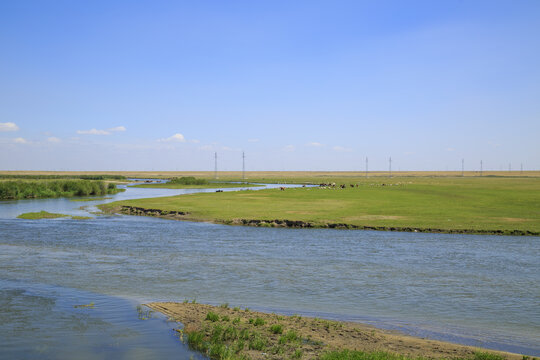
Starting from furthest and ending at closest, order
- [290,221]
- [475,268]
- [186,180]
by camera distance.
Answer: [186,180] → [290,221] → [475,268]

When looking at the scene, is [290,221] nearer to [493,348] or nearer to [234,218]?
[234,218]

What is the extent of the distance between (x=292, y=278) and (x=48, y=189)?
76.0 metres

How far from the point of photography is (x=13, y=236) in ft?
109

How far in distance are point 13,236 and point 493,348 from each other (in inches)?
1298

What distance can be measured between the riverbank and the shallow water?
34.6 inches

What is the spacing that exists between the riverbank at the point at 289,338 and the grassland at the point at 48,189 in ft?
247

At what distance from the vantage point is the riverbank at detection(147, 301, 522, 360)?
444 inches

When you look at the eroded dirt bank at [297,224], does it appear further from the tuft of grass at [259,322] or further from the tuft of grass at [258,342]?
the tuft of grass at [258,342]

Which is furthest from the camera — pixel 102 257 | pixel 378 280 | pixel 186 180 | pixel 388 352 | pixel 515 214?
pixel 186 180

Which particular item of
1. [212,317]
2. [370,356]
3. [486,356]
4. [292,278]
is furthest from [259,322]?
[292,278]

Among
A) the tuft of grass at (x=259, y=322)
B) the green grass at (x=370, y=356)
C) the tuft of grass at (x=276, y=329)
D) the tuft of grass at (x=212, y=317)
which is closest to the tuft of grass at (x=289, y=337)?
the tuft of grass at (x=276, y=329)

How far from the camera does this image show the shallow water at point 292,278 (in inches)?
551

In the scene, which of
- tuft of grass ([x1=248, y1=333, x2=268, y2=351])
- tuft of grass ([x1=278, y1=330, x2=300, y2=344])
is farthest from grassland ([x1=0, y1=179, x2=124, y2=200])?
tuft of grass ([x1=278, y1=330, x2=300, y2=344])

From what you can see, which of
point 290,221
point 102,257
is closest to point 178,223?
point 290,221
